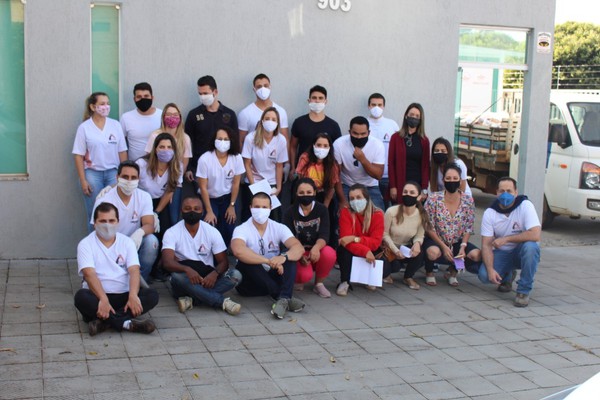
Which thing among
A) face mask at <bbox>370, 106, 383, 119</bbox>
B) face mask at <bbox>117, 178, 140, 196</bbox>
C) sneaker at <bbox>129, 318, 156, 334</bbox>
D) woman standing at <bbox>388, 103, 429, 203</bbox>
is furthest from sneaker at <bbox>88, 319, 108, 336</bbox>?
face mask at <bbox>370, 106, 383, 119</bbox>

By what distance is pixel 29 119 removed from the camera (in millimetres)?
9539

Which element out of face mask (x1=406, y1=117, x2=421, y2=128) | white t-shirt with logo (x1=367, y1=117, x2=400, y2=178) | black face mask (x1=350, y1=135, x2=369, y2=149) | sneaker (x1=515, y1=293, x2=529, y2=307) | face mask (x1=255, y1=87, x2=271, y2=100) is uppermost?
face mask (x1=255, y1=87, x2=271, y2=100)

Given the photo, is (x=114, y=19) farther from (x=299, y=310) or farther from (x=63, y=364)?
(x=63, y=364)

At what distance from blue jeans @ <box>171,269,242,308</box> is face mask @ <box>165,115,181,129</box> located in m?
1.93

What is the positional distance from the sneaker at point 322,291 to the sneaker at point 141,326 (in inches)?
85.5

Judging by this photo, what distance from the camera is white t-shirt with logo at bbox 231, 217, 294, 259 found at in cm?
835

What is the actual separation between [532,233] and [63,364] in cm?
496

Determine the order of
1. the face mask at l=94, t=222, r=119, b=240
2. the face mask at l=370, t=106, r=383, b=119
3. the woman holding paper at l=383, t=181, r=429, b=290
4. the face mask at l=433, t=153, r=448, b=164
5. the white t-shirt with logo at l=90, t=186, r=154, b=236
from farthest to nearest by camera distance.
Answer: the face mask at l=370, t=106, r=383, b=119 → the face mask at l=433, t=153, r=448, b=164 → the woman holding paper at l=383, t=181, r=429, b=290 → the white t-shirt with logo at l=90, t=186, r=154, b=236 → the face mask at l=94, t=222, r=119, b=240

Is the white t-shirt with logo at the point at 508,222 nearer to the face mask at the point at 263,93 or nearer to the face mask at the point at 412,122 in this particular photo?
the face mask at the point at 412,122

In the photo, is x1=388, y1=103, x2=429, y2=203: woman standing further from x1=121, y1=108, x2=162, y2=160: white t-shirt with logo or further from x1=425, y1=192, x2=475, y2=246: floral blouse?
x1=121, y1=108, x2=162, y2=160: white t-shirt with logo

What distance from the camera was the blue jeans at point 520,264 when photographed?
28.4 feet

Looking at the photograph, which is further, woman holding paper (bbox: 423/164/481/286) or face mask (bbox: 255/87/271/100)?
face mask (bbox: 255/87/271/100)

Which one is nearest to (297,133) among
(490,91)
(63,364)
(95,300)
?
(95,300)

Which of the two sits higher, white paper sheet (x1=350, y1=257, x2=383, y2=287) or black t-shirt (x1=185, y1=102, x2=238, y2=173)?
black t-shirt (x1=185, y1=102, x2=238, y2=173)
